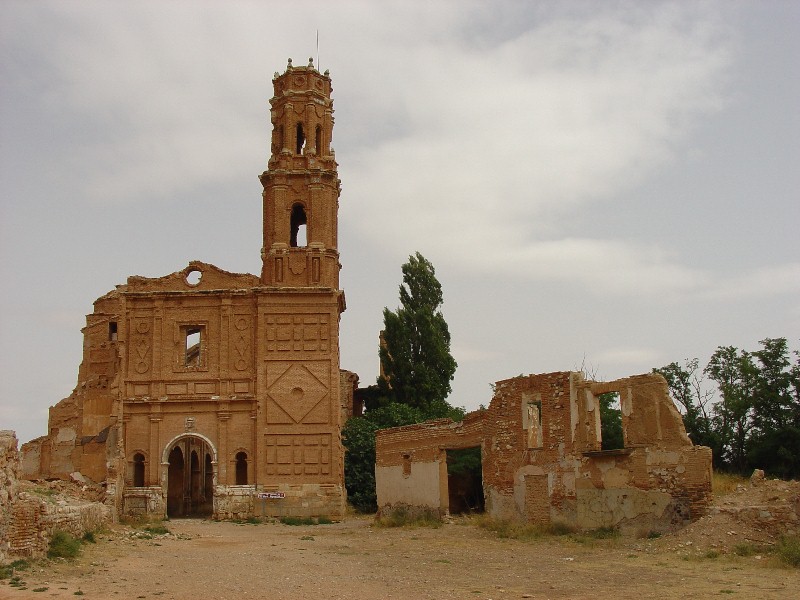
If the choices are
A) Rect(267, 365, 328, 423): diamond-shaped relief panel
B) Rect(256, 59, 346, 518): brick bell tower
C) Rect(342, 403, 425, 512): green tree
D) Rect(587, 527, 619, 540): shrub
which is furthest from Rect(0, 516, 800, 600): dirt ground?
Rect(342, 403, 425, 512): green tree

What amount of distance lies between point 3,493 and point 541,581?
8.45m

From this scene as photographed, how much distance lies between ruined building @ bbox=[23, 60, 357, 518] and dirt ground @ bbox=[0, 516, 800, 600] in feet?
33.3

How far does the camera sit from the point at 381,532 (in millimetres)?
A: 24047

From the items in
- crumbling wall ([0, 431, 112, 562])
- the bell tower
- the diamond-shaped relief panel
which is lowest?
crumbling wall ([0, 431, 112, 562])

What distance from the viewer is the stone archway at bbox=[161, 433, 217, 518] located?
1430 inches

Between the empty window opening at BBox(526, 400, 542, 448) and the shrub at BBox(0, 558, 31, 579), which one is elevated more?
the empty window opening at BBox(526, 400, 542, 448)

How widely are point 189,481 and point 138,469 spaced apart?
547cm

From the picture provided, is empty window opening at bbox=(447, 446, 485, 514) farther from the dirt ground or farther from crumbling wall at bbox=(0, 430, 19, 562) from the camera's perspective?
crumbling wall at bbox=(0, 430, 19, 562)

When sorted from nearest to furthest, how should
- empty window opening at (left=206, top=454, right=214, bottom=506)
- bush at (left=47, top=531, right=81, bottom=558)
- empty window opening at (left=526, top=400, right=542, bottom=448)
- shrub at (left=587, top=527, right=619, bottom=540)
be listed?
1. bush at (left=47, top=531, right=81, bottom=558)
2. shrub at (left=587, top=527, right=619, bottom=540)
3. empty window opening at (left=526, top=400, right=542, bottom=448)
4. empty window opening at (left=206, top=454, right=214, bottom=506)

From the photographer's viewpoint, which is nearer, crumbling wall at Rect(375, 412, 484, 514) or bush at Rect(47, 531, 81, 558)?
bush at Rect(47, 531, 81, 558)

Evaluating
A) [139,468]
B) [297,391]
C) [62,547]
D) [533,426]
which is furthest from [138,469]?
[62,547]

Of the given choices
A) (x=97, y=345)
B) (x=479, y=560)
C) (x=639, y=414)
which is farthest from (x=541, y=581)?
(x=97, y=345)

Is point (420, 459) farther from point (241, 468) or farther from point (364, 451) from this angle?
point (364, 451)

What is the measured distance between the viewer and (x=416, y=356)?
138ft
